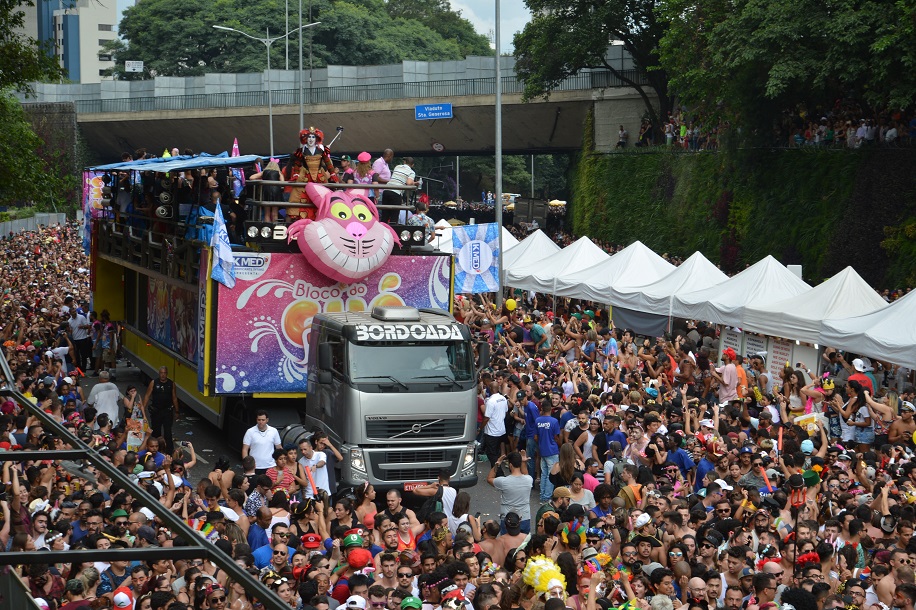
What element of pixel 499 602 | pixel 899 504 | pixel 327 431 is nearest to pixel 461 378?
pixel 327 431

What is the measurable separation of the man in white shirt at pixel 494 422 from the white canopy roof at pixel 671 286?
317 inches

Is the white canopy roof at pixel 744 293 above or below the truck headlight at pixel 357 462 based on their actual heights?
above

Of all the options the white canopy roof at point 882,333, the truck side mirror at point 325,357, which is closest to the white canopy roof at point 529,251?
the white canopy roof at point 882,333

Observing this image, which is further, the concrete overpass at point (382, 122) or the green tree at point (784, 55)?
the concrete overpass at point (382, 122)

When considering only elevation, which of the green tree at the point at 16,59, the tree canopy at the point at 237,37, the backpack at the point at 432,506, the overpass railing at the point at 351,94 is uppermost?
the tree canopy at the point at 237,37

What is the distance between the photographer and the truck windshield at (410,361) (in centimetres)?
1510

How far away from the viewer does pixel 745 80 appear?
33.2 meters

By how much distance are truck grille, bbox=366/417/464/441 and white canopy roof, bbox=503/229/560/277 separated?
687 inches

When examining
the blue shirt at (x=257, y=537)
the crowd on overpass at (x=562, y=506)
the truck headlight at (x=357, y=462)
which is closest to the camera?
the crowd on overpass at (x=562, y=506)

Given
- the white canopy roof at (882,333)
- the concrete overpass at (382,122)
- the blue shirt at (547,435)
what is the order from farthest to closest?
the concrete overpass at (382,122)
the white canopy roof at (882,333)
the blue shirt at (547,435)

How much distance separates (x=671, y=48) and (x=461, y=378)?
25.8 metres

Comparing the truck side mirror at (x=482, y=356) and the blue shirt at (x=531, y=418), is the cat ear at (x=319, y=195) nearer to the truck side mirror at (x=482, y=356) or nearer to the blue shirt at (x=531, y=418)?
the truck side mirror at (x=482, y=356)

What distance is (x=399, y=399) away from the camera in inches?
589

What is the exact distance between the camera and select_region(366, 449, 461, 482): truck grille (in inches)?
592
